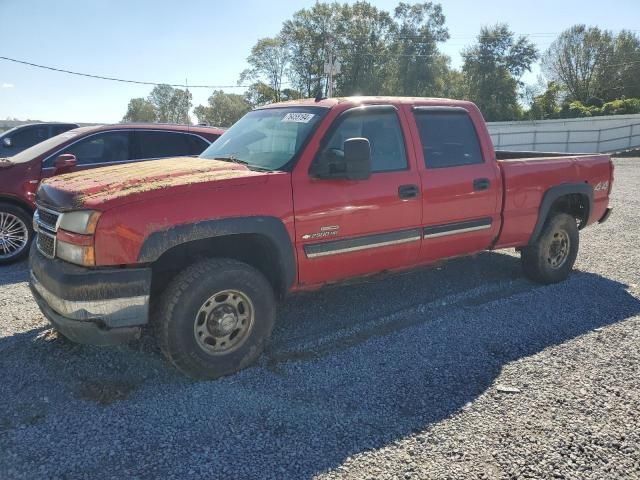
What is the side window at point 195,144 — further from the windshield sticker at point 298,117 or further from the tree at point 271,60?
the tree at point 271,60

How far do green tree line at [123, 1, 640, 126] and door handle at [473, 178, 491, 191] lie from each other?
44576 millimetres

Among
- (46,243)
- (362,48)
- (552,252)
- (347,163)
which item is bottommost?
(552,252)

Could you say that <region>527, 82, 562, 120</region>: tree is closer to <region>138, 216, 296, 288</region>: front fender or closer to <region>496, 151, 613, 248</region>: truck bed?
<region>496, 151, 613, 248</region>: truck bed

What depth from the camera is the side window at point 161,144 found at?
7145 mm

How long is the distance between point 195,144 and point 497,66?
53712 mm

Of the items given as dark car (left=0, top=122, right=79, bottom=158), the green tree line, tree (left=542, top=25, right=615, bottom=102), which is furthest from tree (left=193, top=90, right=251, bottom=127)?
dark car (left=0, top=122, right=79, bottom=158)

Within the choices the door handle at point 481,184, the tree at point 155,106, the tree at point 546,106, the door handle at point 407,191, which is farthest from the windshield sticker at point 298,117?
the tree at point 155,106

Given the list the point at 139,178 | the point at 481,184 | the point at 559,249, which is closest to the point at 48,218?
the point at 139,178

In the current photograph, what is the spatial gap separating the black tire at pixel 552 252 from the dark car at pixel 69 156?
4.86 m

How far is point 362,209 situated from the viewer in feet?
12.8

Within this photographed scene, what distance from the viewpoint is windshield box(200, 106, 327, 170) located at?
12.7ft

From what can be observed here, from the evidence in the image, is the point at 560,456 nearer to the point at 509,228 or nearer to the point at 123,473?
the point at 123,473

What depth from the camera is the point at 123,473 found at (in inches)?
98.4

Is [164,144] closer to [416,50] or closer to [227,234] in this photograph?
[227,234]
